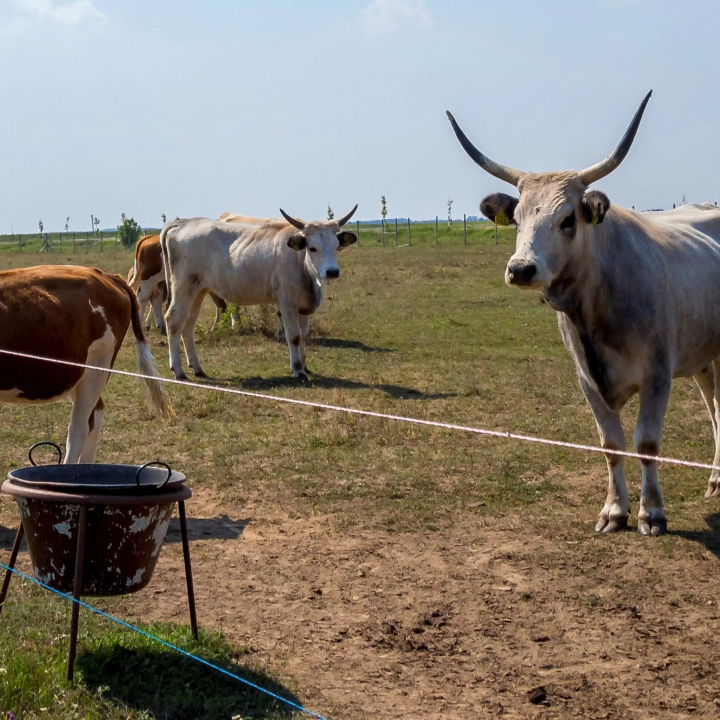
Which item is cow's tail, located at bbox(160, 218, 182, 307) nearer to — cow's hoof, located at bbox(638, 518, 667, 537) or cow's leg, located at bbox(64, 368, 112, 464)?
cow's leg, located at bbox(64, 368, 112, 464)

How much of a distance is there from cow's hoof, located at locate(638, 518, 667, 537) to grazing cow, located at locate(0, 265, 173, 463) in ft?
10.8

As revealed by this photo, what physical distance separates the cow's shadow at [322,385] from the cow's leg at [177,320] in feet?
1.63

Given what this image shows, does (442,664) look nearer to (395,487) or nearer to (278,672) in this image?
(278,672)

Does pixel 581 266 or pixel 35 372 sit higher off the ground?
pixel 581 266

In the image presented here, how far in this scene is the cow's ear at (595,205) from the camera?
6.02m

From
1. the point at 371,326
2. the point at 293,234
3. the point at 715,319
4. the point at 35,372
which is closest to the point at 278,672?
the point at 35,372

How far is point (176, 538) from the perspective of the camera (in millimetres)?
6484

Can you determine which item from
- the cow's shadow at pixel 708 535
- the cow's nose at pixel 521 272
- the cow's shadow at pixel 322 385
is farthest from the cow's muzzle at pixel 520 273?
the cow's shadow at pixel 322 385

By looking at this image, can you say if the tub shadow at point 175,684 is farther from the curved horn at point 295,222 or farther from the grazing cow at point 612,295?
the curved horn at point 295,222

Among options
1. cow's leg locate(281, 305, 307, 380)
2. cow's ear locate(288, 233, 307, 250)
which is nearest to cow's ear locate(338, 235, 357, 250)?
cow's ear locate(288, 233, 307, 250)

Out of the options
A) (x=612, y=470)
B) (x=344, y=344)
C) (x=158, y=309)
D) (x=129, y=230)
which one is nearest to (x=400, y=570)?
(x=612, y=470)

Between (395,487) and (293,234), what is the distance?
6651mm

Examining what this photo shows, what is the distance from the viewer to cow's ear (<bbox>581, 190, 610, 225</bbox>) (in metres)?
6.02

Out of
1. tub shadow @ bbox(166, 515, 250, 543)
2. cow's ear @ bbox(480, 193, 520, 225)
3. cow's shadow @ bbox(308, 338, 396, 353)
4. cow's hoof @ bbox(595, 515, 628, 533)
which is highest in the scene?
cow's ear @ bbox(480, 193, 520, 225)
